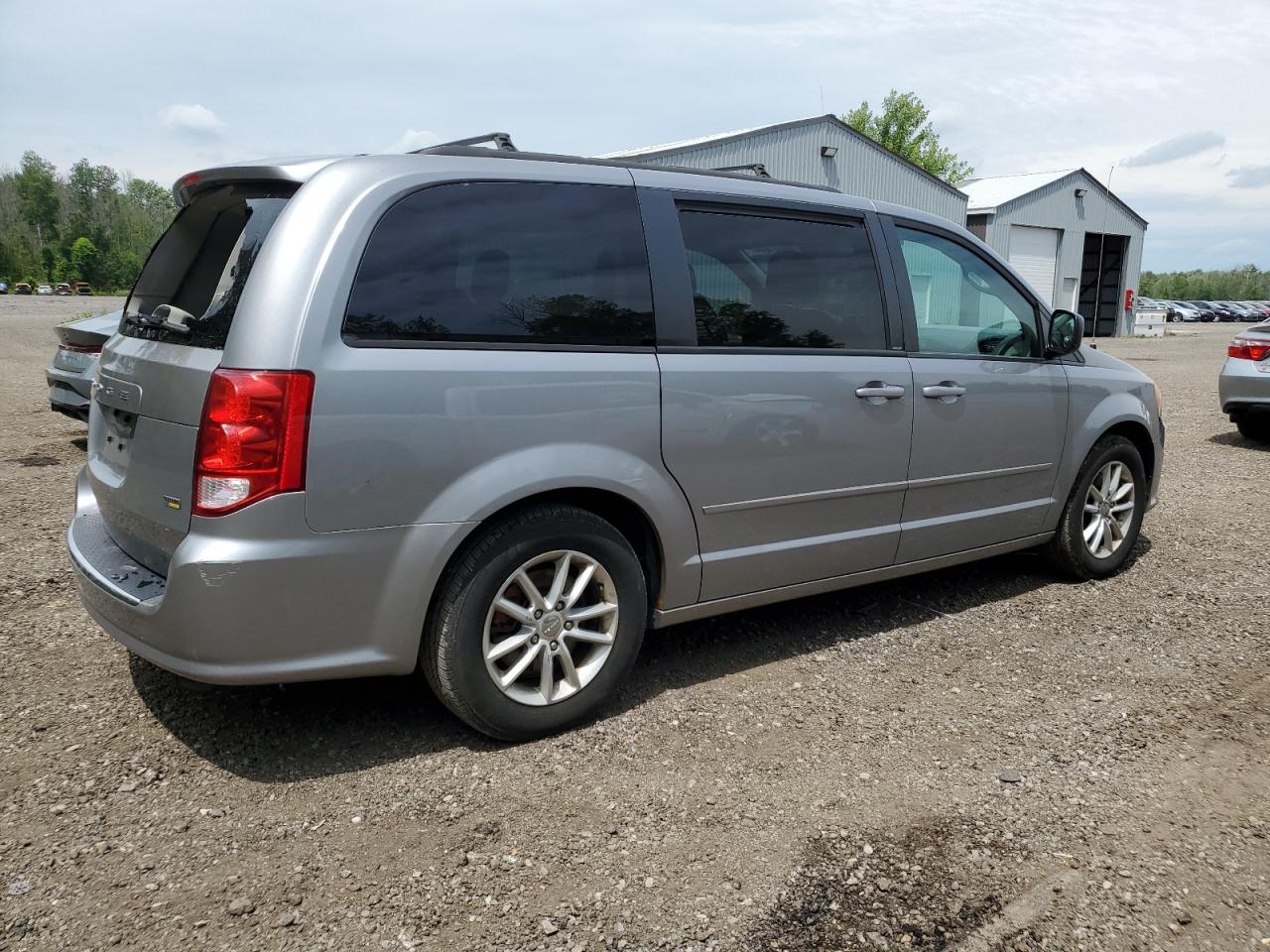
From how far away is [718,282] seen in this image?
143 inches

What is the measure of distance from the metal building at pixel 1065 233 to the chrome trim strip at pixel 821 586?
29.5 metres

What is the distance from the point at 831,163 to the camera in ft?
83.5

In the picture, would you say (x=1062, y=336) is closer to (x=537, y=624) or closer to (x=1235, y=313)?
(x=537, y=624)

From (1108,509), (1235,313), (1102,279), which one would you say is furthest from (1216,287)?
(1108,509)

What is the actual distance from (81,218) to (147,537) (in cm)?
11501

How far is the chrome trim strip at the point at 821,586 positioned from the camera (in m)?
3.69

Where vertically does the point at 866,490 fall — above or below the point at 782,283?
below

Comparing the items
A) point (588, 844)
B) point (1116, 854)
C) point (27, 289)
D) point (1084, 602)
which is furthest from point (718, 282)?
point (27, 289)

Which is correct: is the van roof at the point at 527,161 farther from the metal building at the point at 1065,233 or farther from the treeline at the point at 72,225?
the treeline at the point at 72,225

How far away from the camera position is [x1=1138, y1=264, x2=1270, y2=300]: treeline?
334ft

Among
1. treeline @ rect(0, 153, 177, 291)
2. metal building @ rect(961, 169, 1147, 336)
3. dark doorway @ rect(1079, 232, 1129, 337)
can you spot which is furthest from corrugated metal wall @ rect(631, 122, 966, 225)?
treeline @ rect(0, 153, 177, 291)

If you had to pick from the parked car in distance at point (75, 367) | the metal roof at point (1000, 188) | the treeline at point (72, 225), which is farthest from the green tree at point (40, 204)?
the parked car in distance at point (75, 367)

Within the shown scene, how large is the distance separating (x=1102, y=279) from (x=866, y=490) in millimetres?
40817

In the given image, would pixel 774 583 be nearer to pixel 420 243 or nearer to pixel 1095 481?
pixel 420 243
